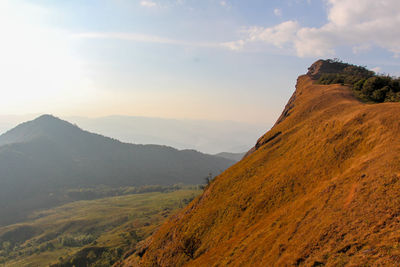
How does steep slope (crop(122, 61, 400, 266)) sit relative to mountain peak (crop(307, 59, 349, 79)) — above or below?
below

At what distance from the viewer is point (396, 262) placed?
17.7m

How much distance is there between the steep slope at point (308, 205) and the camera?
2234 cm

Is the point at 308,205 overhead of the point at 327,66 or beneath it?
beneath

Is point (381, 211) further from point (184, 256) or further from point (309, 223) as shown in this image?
point (184, 256)

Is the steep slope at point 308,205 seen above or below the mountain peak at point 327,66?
below

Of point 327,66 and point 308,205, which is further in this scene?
point 327,66

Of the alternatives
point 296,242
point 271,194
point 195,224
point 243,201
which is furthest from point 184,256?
point 296,242

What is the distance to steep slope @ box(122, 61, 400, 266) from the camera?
2234 cm

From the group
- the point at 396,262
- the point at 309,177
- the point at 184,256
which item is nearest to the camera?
the point at 396,262

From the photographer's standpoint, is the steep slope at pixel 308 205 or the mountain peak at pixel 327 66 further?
the mountain peak at pixel 327 66

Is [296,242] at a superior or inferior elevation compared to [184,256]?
superior

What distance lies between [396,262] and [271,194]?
81.3 feet

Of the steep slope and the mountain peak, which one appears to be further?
the mountain peak

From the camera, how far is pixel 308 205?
3167cm
